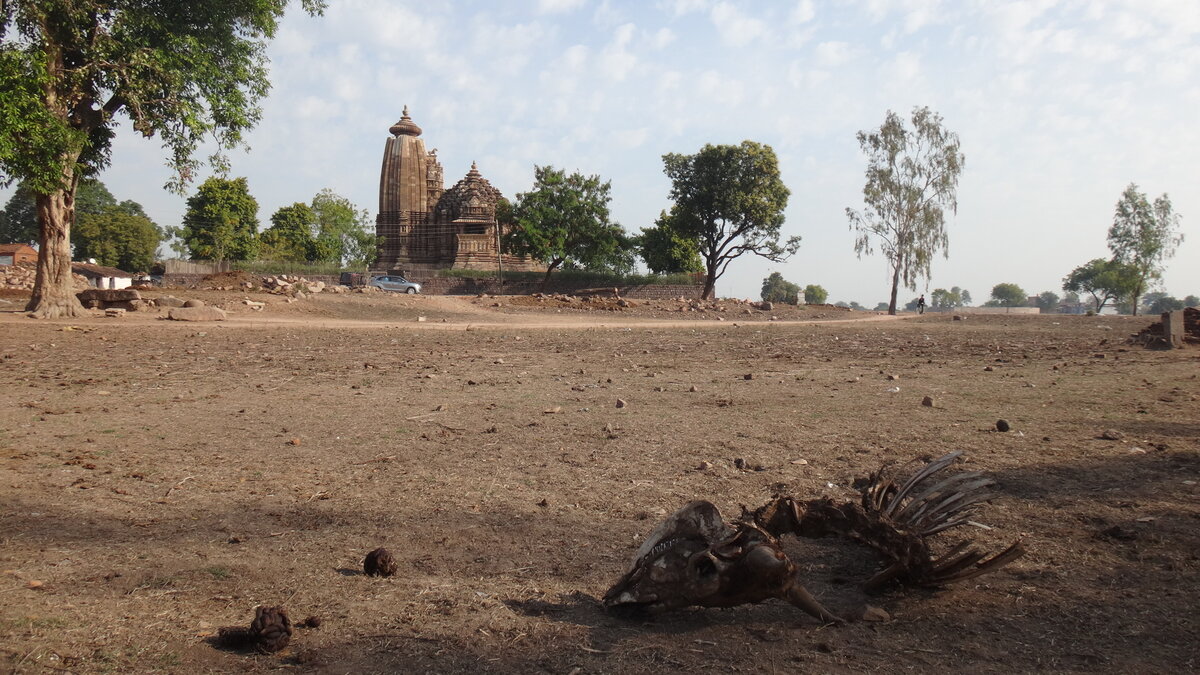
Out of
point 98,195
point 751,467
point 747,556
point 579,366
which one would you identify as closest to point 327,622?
point 747,556

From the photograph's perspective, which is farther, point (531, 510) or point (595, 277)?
point (595, 277)

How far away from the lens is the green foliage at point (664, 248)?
4806cm

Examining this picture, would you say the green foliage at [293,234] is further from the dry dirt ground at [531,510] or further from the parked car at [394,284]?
the dry dirt ground at [531,510]

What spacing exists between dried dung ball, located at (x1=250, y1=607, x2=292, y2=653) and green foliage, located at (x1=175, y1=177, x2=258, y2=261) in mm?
59854

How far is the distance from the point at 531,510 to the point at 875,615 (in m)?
1.72

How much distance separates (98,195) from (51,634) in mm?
97907

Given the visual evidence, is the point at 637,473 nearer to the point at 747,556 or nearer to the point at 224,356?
the point at 747,556

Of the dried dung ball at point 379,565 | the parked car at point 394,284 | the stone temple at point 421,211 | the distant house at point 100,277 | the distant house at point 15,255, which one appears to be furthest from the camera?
the distant house at point 15,255

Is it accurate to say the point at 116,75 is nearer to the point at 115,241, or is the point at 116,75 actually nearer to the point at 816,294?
the point at 115,241

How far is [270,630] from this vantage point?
2.30 meters

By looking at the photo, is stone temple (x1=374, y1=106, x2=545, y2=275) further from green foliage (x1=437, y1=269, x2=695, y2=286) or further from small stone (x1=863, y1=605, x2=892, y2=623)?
small stone (x1=863, y1=605, x2=892, y2=623)

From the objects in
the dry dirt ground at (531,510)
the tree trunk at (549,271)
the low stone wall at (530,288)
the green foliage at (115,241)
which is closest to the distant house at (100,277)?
the green foliage at (115,241)

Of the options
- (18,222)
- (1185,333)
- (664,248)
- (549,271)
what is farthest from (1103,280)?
(18,222)

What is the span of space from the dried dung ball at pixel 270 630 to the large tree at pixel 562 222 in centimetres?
3766
